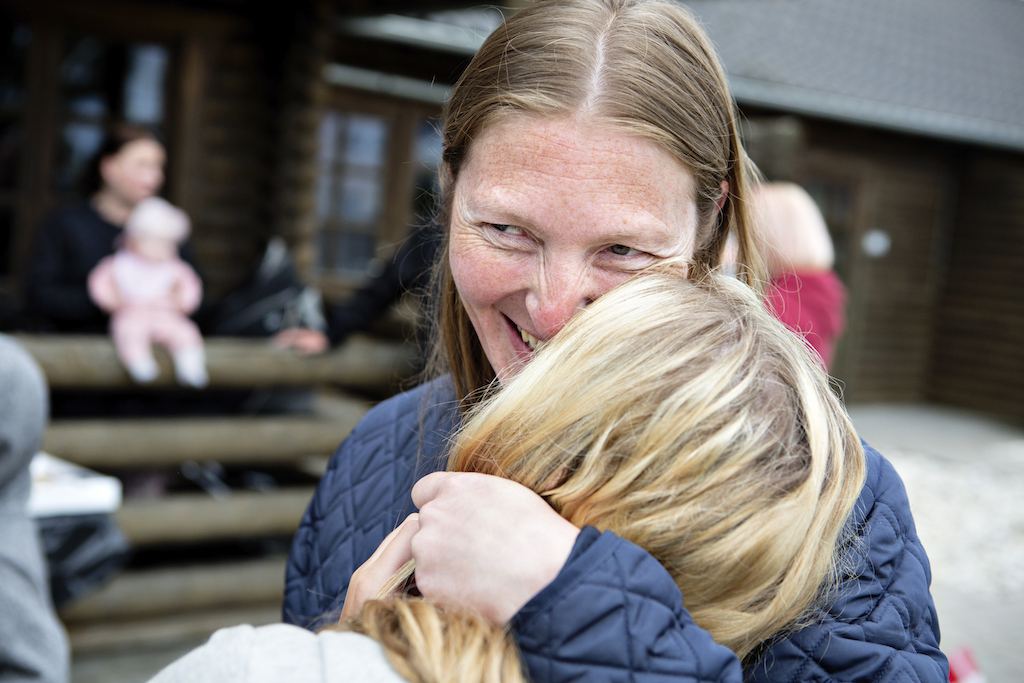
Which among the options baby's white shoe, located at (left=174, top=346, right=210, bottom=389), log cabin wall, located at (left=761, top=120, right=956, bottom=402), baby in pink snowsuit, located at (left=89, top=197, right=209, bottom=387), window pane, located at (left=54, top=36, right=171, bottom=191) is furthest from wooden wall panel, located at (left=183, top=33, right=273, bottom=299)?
log cabin wall, located at (left=761, top=120, right=956, bottom=402)

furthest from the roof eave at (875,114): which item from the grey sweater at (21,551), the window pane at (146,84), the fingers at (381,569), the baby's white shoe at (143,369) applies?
the fingers at (381,569)

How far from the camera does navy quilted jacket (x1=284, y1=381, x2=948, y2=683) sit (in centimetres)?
72

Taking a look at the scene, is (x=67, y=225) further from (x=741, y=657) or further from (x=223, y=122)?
(x=741, y=657)

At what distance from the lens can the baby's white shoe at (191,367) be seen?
12.1 feet

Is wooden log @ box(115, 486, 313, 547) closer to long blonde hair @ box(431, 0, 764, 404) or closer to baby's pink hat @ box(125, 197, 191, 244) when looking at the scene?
baby's pink hat @ box(125, 197, 191, 244)

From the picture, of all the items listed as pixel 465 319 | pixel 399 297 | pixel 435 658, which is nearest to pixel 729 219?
pixel 465 319

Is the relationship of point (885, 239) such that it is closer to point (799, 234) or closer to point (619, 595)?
point (799, 234)

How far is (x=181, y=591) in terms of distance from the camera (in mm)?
3824

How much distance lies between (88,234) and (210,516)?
1477 millimetres

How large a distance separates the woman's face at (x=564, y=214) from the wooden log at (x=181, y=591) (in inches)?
117

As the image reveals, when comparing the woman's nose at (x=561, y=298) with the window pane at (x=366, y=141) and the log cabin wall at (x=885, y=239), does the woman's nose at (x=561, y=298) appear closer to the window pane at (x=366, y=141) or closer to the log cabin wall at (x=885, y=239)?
the window pane at (x=366, y=141)

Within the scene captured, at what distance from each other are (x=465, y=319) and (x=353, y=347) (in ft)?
9.75

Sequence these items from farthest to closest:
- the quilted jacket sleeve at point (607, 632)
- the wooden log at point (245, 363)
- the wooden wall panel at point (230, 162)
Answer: the wooden wall panel at point (230, 162) → the wooden log at point (245, 363) → the quilted jacket sleeve at point (607, 632)

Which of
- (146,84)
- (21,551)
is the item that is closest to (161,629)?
(21,551)
